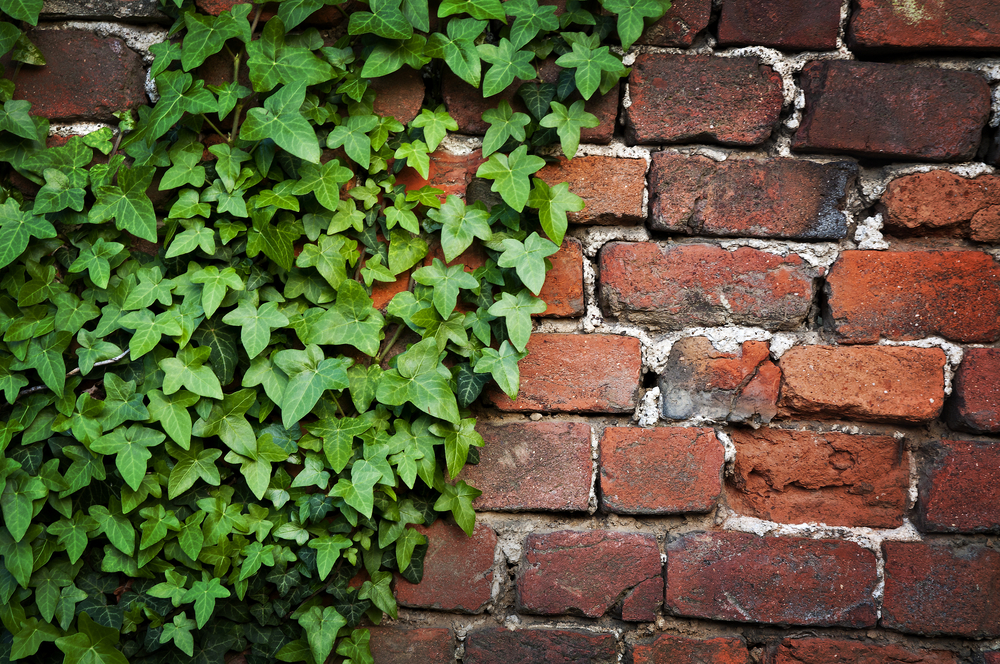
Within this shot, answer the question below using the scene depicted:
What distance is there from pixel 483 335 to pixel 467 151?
11.0 inches

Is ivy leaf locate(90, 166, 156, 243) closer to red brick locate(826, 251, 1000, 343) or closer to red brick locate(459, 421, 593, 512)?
red brick locate(459, 421, 593, 512)

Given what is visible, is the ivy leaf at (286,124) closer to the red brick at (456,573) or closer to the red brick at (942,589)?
the red brick at (456,573)

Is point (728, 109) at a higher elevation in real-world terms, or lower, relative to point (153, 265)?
higher

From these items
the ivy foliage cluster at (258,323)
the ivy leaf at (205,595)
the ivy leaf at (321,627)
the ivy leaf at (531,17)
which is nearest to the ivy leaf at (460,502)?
the ivy foliage cluster at (258,323)

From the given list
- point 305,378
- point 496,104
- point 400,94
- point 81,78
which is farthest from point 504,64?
point 81,78

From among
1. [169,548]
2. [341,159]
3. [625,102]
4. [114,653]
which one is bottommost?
[114,653]

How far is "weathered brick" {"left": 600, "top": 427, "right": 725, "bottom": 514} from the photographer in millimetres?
865

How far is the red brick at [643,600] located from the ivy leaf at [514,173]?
58cm

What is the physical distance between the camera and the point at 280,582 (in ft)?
2.75

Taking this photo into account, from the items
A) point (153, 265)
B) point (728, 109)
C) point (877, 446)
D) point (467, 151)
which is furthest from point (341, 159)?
point (877, 446)

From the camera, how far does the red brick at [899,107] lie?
2.76 feet

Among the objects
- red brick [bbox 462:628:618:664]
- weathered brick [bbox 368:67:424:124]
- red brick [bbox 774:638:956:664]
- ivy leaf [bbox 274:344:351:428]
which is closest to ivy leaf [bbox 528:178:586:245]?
weathered brick [bbox 368:67:424:124]

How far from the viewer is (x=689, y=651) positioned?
869mm

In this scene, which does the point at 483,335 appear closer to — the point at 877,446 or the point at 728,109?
the point at 728,109
